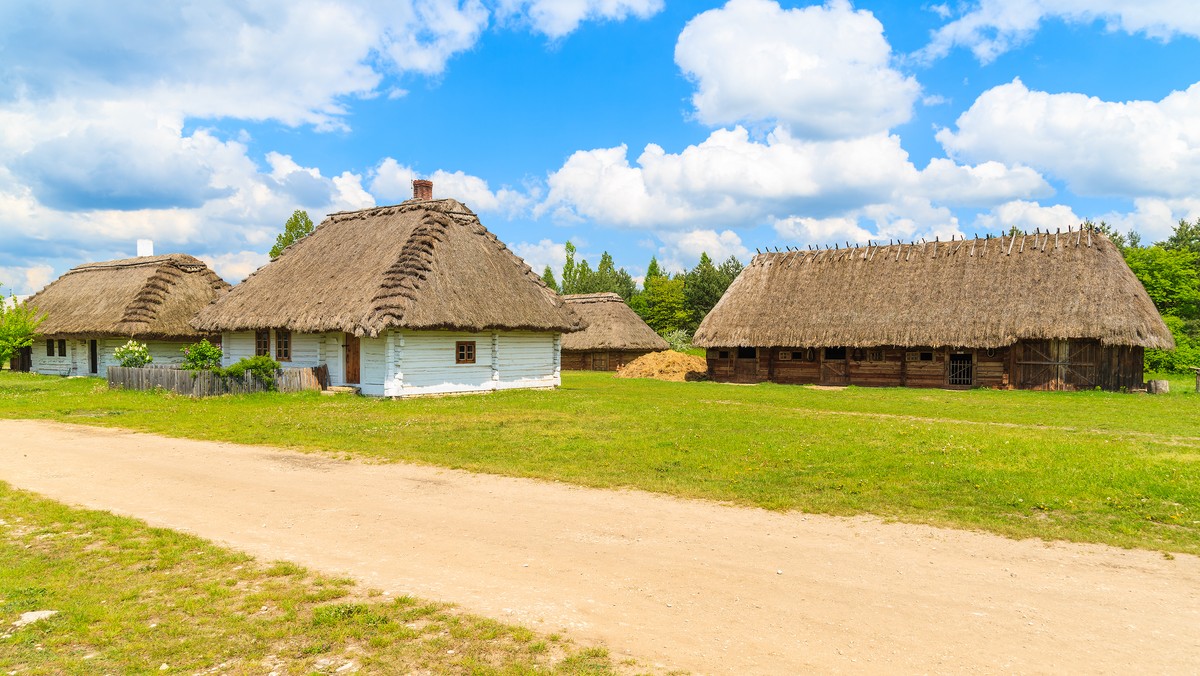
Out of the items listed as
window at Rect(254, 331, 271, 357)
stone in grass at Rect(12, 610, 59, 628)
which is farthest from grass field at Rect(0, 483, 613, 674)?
window at Rect(254, 331, 271, 357)

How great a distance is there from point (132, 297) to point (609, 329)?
26639 mm

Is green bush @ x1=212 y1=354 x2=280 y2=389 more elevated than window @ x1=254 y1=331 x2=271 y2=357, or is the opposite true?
window @ x1=254 y1=331 x2=271 y2=357

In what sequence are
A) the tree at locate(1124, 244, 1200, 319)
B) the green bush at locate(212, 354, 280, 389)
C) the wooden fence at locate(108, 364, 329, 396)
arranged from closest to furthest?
the wooden fence at locate(108, 364, 329, 396), the green bush at locate(212, 354, 280, 389), the tree at locate(1124, 244, 1200, 319)

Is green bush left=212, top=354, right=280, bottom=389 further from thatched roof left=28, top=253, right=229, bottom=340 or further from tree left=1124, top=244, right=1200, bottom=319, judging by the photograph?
tree left=1124, top=244, right=1200, bottom=319

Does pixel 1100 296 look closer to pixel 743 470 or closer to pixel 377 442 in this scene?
pixel 743 470

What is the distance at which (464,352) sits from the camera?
88.5ft

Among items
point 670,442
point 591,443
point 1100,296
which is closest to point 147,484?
A: point 591,443

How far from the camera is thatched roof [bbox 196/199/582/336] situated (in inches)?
977

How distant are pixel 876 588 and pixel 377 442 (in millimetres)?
11109

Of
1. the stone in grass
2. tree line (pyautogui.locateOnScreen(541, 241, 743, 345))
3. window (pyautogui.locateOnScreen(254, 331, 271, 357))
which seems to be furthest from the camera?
tree line (pyautogui.locateOnScreen(541, 241, 743, 345))

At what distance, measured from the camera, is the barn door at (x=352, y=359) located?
26531 mm

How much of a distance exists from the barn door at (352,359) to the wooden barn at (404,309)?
0.04m

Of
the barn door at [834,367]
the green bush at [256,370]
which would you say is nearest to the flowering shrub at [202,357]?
the green bush at [256,370]

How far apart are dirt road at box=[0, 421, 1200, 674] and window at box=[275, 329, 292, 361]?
1766cm
